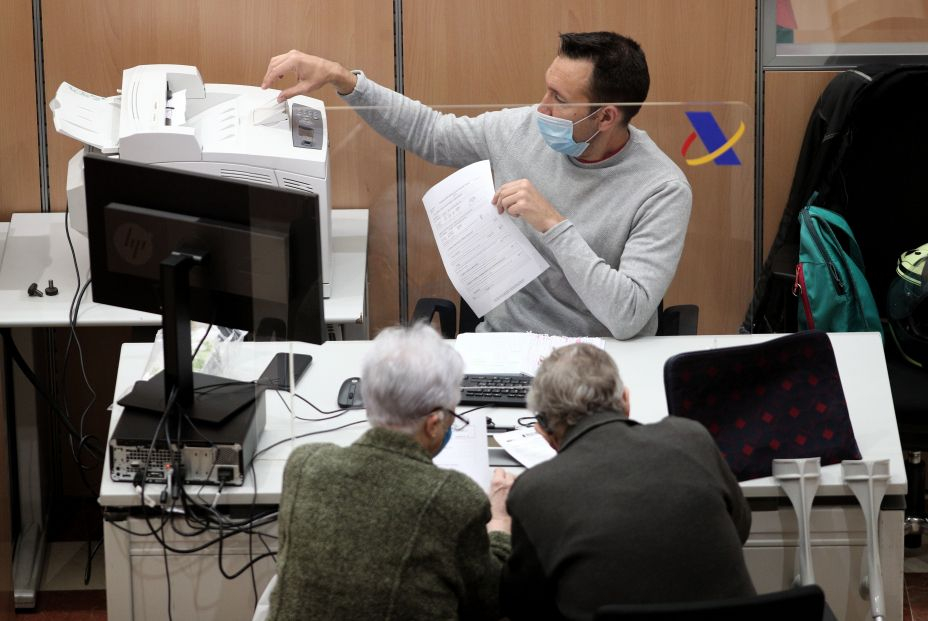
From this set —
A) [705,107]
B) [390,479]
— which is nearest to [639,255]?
[705,107]

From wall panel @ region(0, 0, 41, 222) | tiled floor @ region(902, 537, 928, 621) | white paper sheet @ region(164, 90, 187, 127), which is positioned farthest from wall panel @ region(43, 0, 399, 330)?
tiled floor @ region(902, 537, 928, 621)

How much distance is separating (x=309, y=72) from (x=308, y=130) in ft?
0.46

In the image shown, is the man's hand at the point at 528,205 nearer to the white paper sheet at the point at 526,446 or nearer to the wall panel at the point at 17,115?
the white paper sheet at the point at 526,446

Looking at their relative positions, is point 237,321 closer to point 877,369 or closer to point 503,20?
point 877,369

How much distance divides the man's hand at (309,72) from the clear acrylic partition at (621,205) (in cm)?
12

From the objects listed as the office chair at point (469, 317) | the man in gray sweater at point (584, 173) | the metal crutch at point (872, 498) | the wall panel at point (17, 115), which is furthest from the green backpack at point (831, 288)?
the wall panel at point (17, 115)

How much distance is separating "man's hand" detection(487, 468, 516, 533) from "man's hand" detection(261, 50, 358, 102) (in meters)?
1.17

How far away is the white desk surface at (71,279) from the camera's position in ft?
9.11

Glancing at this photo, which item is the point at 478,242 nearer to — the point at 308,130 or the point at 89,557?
the point at 308,130

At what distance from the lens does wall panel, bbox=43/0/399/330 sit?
3.36 m

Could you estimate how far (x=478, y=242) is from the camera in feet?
8.50

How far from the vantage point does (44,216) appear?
3416mm

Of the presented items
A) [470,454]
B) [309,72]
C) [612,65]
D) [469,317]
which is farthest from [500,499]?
[309,72]

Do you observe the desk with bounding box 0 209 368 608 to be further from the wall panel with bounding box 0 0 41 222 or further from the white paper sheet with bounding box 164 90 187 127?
the white paper sheet with bounding box 164 90 187 127
